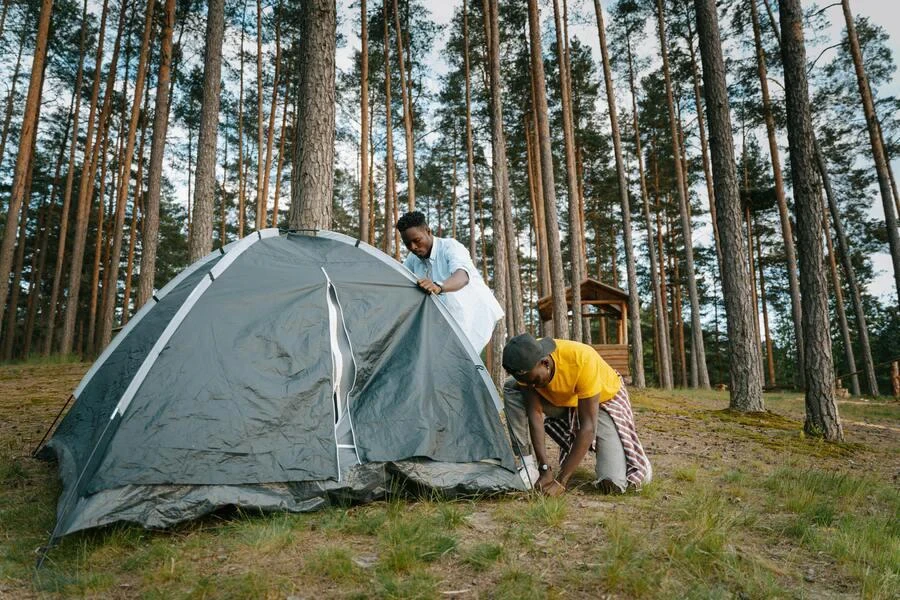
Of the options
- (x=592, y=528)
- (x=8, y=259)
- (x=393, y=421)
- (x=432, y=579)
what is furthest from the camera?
(x=8, y=259)

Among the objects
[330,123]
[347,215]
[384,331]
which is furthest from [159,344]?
[347,215]

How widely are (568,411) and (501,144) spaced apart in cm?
827

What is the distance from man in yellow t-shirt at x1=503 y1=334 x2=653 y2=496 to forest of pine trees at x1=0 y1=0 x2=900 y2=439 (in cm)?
267

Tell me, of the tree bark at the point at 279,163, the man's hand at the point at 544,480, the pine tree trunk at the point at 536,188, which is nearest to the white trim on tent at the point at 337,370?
the man's hand at the point at 544,480

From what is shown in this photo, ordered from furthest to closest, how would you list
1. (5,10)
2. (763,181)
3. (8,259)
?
(763,181) < (5,10) < (8,259)

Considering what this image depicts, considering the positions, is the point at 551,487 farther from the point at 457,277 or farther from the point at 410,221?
the point at 410,221

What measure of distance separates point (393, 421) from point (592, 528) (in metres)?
1.32

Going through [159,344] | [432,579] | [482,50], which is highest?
[482,50]

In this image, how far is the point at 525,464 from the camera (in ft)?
11.1

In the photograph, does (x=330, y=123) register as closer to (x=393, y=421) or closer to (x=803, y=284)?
(x=393, y=421)

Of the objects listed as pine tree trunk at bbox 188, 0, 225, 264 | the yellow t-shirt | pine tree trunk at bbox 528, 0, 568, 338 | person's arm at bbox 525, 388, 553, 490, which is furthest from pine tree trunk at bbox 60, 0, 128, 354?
the yellow t-shirt

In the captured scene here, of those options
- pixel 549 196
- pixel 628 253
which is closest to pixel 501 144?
pixel 549 196

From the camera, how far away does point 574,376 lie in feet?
10.6

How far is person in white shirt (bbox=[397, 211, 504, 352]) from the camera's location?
4.07 meters
